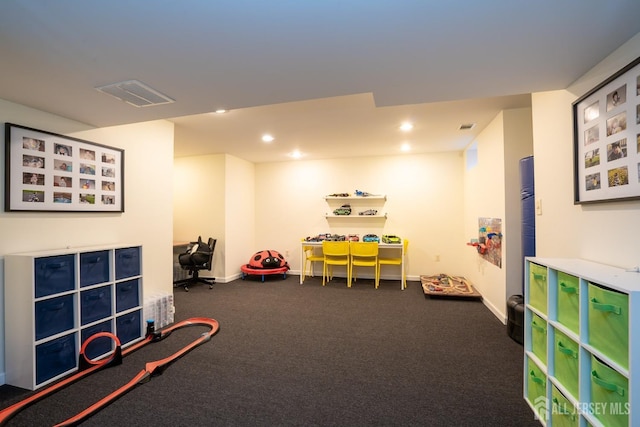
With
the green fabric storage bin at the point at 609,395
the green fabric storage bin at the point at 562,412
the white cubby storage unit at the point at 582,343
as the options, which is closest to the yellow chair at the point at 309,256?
the white cubby storage unit at the point at 582,343

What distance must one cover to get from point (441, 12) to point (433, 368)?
8.24 feet

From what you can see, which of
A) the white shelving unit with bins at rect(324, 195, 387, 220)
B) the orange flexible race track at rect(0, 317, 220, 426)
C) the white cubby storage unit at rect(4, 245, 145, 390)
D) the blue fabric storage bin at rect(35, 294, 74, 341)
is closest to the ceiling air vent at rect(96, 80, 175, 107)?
the white cubby storage unit at rect(4, 245, 145, 390)

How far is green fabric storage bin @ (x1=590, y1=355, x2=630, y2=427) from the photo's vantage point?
3.66ft

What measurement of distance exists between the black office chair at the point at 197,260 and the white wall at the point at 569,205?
478cm

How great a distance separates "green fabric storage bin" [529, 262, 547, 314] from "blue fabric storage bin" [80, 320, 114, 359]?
350cm

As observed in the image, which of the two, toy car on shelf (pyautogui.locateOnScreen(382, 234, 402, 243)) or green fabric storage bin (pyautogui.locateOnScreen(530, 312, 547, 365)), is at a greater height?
toy car on shelf (pyautogui.locateOnScreen(382, 234, 402, 243))

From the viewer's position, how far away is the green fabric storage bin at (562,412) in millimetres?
1396

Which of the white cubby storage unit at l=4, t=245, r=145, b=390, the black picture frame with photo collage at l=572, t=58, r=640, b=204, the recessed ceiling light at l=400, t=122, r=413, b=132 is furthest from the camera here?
the recessed ceiling light at l=400, t=122, r=413, b=132

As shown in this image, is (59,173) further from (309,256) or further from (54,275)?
(309,256)

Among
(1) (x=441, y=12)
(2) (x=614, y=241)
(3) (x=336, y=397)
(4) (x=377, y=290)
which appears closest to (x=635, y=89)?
(2) (x=614, y=241)

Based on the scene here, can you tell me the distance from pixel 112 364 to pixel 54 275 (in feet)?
2.92

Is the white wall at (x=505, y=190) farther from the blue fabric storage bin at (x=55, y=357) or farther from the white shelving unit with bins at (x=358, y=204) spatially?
the blue fabric storage bin at (x=55, y=357)

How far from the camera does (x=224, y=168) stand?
5.38 m

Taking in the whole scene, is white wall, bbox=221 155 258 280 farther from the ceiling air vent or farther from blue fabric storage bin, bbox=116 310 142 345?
the ceiling air vent
